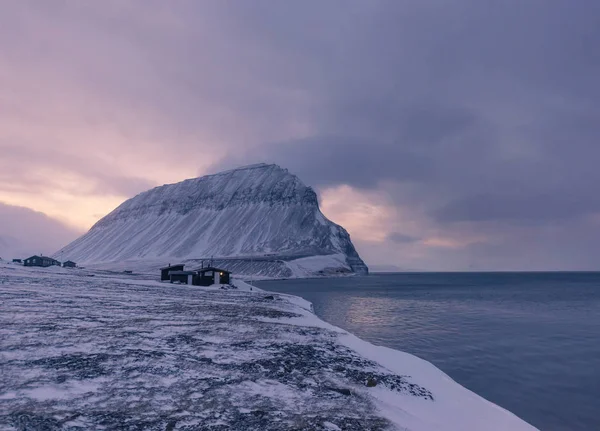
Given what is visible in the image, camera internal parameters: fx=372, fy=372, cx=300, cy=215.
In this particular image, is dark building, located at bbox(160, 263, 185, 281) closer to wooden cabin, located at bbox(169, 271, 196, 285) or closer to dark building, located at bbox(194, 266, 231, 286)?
wooden cabin, located at bbox(169, 271, 196, 285)

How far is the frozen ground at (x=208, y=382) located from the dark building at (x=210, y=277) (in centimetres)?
5938

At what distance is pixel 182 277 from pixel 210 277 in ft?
23.1

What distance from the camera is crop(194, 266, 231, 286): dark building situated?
87312 mm

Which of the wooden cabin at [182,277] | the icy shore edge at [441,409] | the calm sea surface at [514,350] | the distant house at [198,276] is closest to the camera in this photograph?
the icy shore edge at [441,409]

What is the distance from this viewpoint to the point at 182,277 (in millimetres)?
89812

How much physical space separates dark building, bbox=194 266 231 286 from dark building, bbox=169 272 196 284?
1.47 metres

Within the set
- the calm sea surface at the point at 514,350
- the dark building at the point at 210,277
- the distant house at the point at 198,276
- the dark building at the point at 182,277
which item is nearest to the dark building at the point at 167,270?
the distant house at the point at 198,276

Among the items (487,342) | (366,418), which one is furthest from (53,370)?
(487,342)

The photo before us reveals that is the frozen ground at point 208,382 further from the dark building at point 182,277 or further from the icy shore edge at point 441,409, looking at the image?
the dark building at point 182,277

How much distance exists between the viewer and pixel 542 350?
112ft

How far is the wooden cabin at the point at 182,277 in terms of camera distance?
8838cm

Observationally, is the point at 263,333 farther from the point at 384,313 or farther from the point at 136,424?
the point at 384,313

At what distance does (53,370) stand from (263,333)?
49.3ft

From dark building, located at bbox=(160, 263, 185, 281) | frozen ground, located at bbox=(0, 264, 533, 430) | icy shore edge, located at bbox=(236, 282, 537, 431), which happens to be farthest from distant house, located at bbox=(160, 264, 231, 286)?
icy shore edge, located at bbox=(236, 282, 537, 431)
